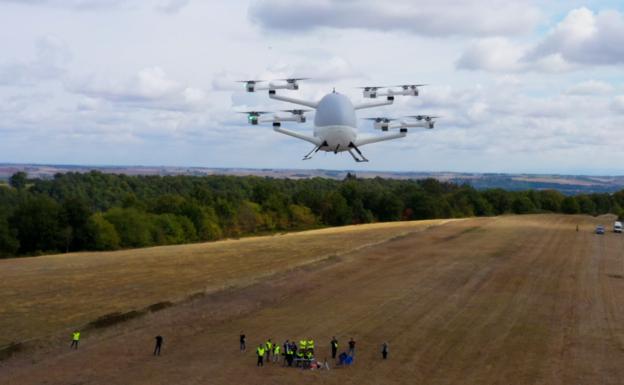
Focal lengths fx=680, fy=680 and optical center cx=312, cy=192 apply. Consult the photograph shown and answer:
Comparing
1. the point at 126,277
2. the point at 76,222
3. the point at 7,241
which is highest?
the point at 76,222

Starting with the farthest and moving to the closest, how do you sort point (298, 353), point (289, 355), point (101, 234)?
point (101, 234) → point (298, 353) → point (289, 355)

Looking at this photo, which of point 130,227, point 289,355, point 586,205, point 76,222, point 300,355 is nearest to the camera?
point 289,355

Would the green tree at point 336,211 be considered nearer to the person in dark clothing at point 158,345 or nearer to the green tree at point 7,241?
the green tree at point 7,241

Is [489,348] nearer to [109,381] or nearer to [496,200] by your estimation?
[109,381]

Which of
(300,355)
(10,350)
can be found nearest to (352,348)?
(300,355)

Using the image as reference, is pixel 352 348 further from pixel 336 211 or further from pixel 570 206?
pixel 570 206

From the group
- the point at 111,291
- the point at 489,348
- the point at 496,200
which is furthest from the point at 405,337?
the point at 496,200
